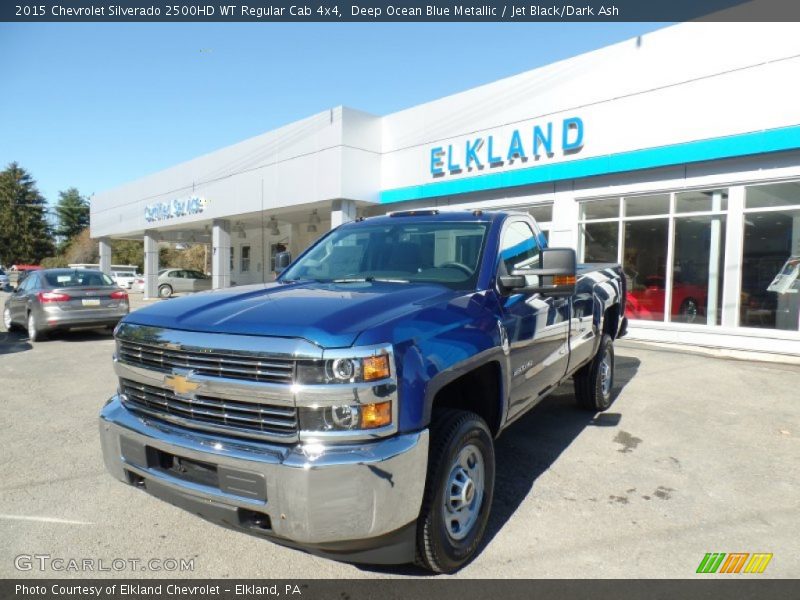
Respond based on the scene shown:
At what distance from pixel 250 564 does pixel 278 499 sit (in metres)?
0.92

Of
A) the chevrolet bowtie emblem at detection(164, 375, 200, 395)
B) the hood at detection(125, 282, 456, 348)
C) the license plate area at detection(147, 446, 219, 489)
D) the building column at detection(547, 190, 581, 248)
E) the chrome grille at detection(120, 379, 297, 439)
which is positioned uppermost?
the building column at detection(547, 190, 581, 248)

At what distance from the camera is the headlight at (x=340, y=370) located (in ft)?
7.20

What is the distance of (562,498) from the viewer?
3.62m

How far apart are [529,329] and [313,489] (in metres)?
1.94

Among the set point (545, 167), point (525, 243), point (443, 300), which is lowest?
point (443, 300)

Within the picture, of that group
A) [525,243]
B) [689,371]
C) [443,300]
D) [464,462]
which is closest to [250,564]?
[464,462]

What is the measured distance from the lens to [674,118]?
10.3 meters

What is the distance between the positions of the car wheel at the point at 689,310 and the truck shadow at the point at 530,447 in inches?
198

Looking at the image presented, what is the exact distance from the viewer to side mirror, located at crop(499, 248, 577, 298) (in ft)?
10.2

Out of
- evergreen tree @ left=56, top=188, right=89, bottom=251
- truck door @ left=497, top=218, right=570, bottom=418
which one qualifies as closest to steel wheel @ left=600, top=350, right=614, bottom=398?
truck door @ left=497, top=218, right=570, bottom=418

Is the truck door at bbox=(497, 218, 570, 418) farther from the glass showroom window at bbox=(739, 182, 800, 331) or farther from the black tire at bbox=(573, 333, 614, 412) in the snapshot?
the glass showroom window at bbox=(739, 182, 800, 331)

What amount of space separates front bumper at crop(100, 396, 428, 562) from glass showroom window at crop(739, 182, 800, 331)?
10.1 metres

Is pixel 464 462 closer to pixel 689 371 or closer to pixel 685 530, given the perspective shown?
pixel 685 530

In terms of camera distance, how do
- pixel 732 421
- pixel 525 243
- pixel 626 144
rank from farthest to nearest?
pixel 626 144 < pixel 732 421 < pixel 525 243
